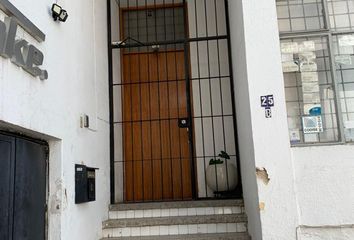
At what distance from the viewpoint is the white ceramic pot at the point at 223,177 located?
194 inches

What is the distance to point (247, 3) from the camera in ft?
12.3

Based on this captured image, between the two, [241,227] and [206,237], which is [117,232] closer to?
[206,237]

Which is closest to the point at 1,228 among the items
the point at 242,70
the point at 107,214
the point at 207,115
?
the point at 107,214

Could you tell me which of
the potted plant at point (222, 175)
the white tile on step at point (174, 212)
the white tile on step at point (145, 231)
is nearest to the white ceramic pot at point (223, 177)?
the potted plant at point (222, 175)

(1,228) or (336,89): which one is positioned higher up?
(336,89)

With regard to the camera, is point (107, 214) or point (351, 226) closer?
point (351, 226)

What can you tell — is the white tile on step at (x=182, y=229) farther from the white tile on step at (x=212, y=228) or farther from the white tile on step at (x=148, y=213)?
the white tile on step at (x=148, y=213)

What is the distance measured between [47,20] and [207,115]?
9.48 feet

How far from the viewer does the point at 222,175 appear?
4.95 m

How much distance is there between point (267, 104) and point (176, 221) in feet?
5.68

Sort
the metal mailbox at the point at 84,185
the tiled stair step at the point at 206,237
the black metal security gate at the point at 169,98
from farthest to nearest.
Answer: the black metal security gate at the point at 169,98, the tiled stair step at the point at 206,237, the metal mailbox at the point at 84,185

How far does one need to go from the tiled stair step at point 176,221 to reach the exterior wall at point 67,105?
207 mm

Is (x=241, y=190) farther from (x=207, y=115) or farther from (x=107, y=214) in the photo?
(x=107, y=214)

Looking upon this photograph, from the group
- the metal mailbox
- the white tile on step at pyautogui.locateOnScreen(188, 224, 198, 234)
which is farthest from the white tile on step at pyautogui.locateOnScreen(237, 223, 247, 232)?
the metal mailbox
